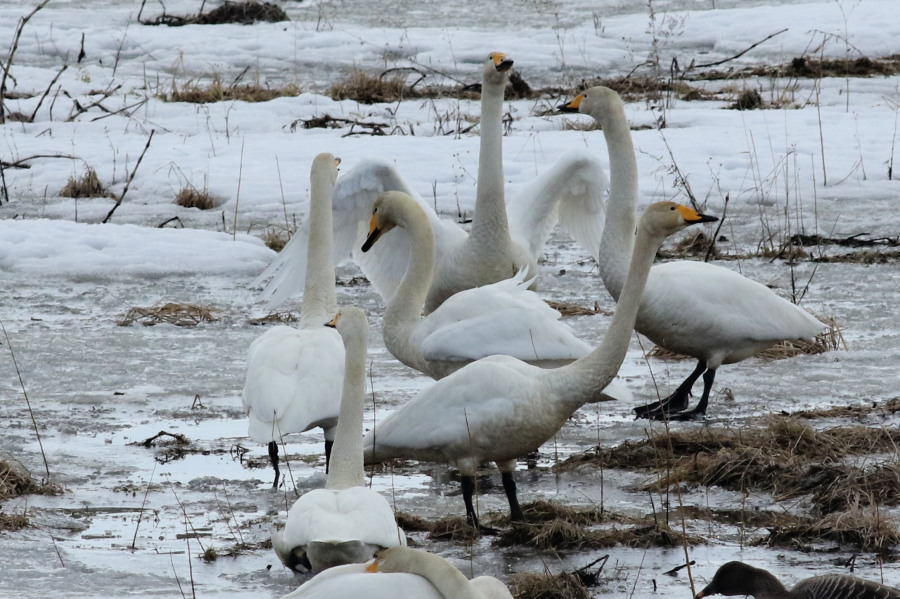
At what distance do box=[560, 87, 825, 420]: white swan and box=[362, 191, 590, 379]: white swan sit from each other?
72 cm

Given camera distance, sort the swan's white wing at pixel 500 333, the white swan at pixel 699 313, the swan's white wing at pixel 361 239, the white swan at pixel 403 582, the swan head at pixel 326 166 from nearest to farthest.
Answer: the white swan at pixel 403 582 → the swan's white wing at pixel 500 333 → the white swan at pixel 699 313 → the swan head at pixel 326 166 → the swan's white wing at pixel 361 239

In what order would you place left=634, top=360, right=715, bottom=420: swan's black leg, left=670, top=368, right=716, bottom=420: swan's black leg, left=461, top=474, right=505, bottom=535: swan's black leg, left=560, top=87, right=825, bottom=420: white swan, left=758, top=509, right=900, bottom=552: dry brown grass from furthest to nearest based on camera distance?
left=560, top=87, right=825, bottom=420: white swan, left=670, top=368, right=716, bottom=420: swan's black leg, left=634, top=360, right=715, bottom=420: swan's black leg, left=461, top=474, right=505, bottom=535: swan's black leg, left=758, top=509, right=900, bottom=552: dry brown grass

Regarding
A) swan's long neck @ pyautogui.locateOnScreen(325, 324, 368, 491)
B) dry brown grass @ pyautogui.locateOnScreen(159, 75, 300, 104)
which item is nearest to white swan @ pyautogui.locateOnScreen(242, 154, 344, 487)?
swan's long neck @ pyautogui.locateOnScreen(325, 324, 368, 491)

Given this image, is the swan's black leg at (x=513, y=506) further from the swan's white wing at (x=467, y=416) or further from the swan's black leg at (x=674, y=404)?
the swan's black leg at (x=674, y=404)

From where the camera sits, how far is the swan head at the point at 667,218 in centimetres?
510

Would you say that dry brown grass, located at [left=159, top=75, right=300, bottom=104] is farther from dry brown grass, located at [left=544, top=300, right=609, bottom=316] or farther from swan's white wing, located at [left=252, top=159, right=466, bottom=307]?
dry brown grass, located at [left=544, top=300, right=609, bottom=316]

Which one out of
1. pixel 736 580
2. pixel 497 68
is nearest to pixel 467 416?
pixel 736 580

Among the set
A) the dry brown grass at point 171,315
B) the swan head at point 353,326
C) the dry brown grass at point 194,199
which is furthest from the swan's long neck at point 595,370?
the dry brown grass at point 194,199

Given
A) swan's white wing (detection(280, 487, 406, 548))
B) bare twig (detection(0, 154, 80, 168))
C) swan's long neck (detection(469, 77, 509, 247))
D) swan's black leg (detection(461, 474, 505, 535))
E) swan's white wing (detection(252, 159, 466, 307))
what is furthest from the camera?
bare twig (detection(0, 154, 80, 168))

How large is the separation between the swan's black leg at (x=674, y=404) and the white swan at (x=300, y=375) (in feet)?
5.29

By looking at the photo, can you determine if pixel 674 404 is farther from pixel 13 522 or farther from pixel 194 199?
pixel 194 199

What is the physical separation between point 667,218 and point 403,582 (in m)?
2.54

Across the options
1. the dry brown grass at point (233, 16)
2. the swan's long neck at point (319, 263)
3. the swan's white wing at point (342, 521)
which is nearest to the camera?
the swan's white wing at point (342, 521)

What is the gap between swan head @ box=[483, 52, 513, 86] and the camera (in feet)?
25.8
